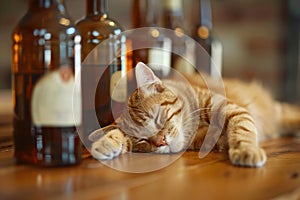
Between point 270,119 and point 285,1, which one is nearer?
point 270,119

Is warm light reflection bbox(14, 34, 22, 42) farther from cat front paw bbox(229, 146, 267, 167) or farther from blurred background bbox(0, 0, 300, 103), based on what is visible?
blurred background bbox(0, 0, 300, 103)

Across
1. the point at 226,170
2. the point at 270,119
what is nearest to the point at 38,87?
the point at 226,170

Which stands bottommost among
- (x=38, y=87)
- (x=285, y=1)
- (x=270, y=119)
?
(x=270, y=119)

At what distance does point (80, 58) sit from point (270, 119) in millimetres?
847

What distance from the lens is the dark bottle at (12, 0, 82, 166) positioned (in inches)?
31.7

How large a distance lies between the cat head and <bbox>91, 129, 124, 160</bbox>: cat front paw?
0.11 ft

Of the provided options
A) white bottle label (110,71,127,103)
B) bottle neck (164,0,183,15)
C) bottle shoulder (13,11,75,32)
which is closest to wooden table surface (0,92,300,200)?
white bottle label (110,71,127,103)

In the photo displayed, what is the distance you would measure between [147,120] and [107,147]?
0.38ft

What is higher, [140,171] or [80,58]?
[80,58]

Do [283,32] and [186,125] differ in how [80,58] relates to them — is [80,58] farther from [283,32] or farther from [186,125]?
[283,32]

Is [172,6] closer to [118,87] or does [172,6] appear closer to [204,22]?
[204,22]

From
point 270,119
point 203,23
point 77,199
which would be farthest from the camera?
point 203,23

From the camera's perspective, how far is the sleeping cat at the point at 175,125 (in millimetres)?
929

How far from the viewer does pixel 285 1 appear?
296 cm
